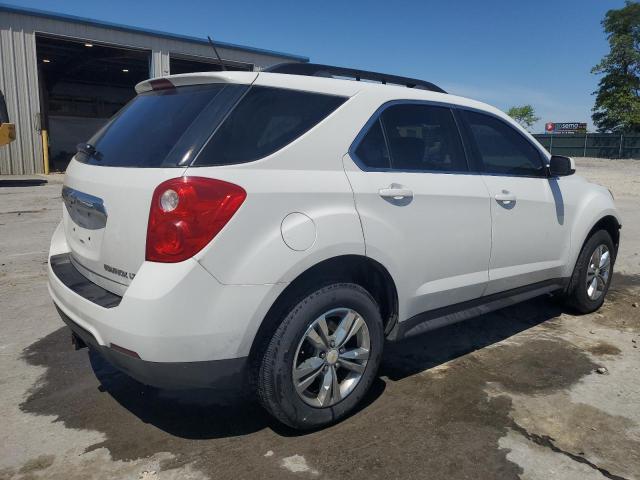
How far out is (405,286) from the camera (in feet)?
9.86

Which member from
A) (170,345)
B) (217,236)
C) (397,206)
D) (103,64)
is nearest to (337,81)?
(397,206)

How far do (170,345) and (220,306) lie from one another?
0.26 m

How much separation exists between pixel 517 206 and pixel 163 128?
2.44 meters

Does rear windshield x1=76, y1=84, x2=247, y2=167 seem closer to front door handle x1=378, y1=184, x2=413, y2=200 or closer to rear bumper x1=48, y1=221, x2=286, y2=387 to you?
rear bumper x1=48, y1=221, x2=286, y2=387

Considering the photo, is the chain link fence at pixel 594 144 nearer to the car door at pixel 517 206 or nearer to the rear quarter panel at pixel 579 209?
the rear quarter panel at pixel 579 209

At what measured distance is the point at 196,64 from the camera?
25031mm

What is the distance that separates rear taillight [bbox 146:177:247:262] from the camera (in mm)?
2232

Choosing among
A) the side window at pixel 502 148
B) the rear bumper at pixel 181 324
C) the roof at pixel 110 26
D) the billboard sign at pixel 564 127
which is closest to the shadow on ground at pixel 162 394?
the rear bumper at pixel 181 324

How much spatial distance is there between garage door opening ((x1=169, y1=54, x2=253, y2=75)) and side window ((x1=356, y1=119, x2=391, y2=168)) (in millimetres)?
19712

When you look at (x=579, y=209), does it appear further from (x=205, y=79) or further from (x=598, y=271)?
(x=205, y=79)

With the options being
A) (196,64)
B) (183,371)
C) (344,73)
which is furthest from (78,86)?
(183,371)

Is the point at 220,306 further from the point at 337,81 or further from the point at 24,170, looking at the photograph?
the point at 24,170

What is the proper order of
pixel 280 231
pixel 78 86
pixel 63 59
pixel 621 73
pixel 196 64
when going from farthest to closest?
1. pixel 621 73
2. pixel 78 86
3. pixel 63 59
4. pixel 196 64
5. pixel 280 231

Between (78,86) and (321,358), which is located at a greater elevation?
(78,86)
